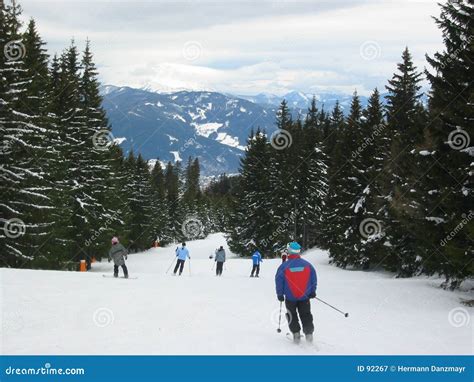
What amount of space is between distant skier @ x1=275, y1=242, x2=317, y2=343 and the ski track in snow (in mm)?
361

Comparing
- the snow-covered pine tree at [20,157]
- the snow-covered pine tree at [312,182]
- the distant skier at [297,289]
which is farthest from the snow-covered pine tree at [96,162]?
the distant skier at [297,289]

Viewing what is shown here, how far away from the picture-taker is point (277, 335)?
962cm

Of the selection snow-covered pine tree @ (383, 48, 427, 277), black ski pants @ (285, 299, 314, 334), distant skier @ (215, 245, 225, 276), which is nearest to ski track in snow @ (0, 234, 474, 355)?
black ski pants @ (285, 299, 314, 334)

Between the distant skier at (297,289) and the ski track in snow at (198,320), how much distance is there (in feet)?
1.18

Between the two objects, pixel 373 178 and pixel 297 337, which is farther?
pixel 373 178

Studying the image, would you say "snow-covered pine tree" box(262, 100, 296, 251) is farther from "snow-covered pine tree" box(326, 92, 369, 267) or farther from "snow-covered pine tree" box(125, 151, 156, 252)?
"snow-covered pine tree" box(125, 151, 156, 252)

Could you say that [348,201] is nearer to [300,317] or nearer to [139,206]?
[300,317]

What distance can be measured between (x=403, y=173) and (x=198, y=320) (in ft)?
59.3

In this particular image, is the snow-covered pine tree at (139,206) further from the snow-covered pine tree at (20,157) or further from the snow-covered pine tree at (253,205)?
the snow-covered pine tree at (20,157)

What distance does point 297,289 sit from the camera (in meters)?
8.79

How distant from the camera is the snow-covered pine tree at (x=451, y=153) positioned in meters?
14.3

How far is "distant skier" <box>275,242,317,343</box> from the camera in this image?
28.9 feet

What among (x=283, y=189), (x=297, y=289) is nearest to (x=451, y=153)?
(x=297, y=289)
